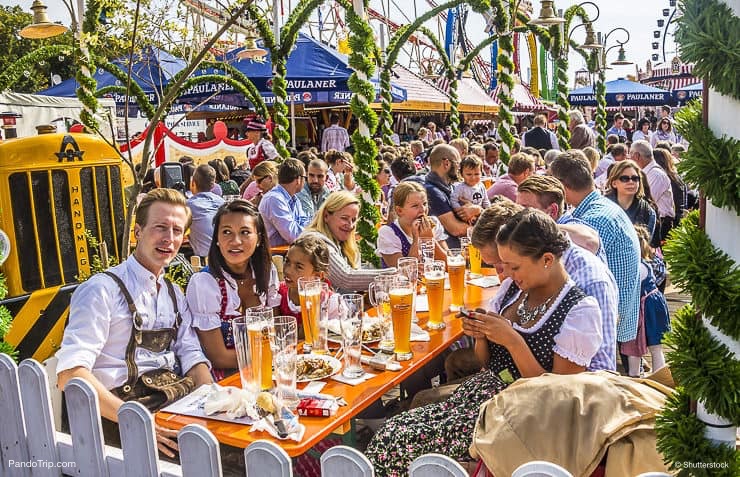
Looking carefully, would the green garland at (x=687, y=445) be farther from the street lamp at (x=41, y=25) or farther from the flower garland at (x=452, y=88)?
the flower garland at (x=452, y=88)

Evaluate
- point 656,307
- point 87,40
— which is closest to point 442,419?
point 656,307

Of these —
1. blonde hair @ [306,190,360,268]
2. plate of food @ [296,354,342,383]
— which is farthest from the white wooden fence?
blonde hair @ [306,190,360,268]

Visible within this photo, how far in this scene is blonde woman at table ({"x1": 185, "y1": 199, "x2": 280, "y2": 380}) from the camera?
112 inches

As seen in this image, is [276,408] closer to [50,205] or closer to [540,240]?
[540,240]

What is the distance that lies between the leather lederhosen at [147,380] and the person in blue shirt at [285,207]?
2933 millimetres

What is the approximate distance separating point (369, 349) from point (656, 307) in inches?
96.8

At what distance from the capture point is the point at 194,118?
18938mm

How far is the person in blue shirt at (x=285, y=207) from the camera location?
5586mm

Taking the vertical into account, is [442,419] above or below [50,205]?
below

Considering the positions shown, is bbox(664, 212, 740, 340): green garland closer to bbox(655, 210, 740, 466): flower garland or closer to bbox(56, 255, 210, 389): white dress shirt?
bbox(655, 210, 740, 466): flower garland

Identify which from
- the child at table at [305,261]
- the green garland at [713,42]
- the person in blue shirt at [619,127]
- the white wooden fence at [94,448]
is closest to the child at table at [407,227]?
the child at table at [305,261]

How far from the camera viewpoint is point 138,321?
2.51 m

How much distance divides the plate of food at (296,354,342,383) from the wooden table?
0.05 m

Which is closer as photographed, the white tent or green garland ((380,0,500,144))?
green garland ((380,0,500,144))
